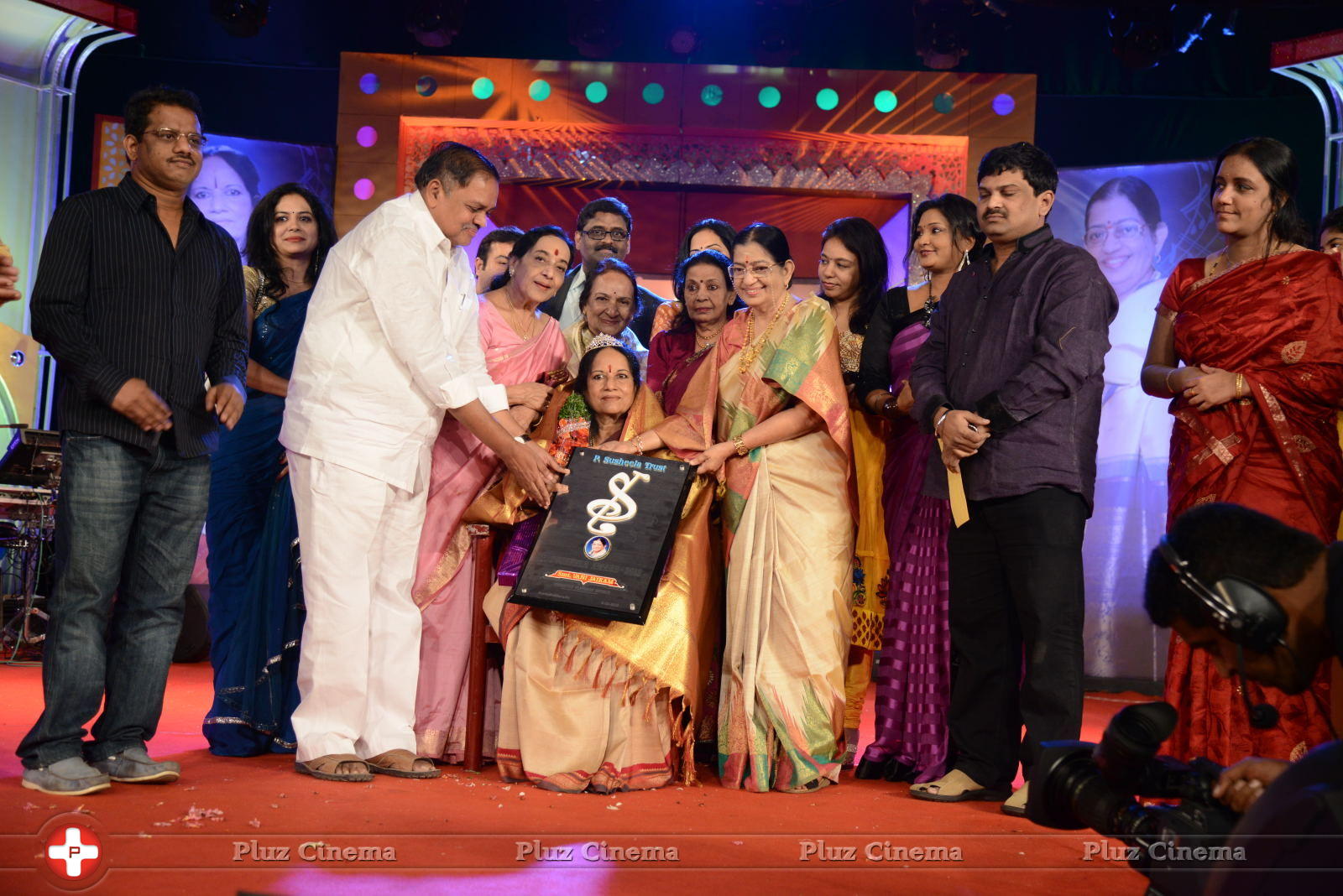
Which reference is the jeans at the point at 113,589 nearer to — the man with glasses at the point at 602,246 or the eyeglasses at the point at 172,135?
the eyeglasses at the point at 172,135

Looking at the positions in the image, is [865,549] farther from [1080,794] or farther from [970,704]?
[1080,794]

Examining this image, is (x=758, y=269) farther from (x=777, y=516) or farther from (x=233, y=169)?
(x=233, y=169)

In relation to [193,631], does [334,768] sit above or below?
above

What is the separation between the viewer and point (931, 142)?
779 centimetres

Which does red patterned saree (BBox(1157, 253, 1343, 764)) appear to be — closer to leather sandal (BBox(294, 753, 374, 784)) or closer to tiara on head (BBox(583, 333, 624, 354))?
tiara on head (BBox(583, 333, 624, 354))

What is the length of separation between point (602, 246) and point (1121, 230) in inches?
150

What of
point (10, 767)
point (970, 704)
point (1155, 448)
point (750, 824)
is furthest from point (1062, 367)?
point (1155, 448)

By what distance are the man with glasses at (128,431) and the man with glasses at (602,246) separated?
1.86 metres

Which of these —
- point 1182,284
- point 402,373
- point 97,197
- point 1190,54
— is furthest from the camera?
point 1190,54

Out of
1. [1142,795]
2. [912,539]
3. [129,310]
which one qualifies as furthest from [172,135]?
[1142,795]

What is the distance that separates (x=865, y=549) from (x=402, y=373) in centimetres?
177

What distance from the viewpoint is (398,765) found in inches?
146

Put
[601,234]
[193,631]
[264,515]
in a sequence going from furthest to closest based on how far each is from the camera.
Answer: [193,631] → [601,234] → [264,515]

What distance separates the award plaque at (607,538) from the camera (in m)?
3.62
